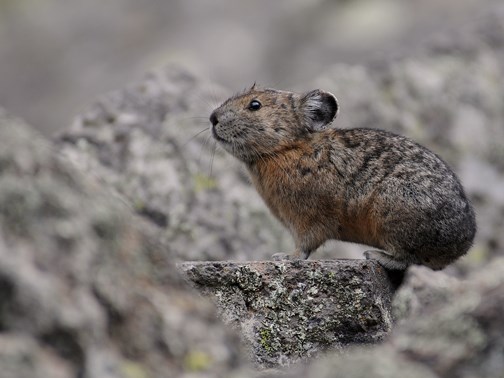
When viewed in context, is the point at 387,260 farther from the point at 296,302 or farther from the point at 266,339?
the point at 266,339

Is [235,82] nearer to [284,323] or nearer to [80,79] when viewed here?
[80,79]

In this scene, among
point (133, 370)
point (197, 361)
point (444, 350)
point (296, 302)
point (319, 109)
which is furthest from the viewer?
point (319, 109)

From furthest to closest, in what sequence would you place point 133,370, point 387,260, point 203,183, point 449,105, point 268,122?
point 449,105 → point 203,183 → point 268,122 → point 387,260 → point 133,370

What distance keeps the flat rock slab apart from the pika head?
10.0 feet

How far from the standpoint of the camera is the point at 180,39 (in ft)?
110

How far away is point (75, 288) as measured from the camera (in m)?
3.85

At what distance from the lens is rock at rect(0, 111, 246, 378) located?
372cm

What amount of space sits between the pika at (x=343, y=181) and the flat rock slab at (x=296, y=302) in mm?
1332

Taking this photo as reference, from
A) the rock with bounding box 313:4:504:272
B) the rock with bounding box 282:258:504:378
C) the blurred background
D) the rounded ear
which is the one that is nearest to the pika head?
the rounded ear

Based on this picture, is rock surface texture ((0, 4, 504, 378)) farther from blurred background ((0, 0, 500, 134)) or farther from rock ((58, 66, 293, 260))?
blurred background ((0, 0, 500, 134))

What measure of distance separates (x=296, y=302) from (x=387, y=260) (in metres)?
1.66

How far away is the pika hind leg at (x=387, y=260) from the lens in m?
Answer: 8.32

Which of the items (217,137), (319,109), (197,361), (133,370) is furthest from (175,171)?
(133,370)

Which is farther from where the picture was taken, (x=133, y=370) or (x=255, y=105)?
(x=255, y=105)
